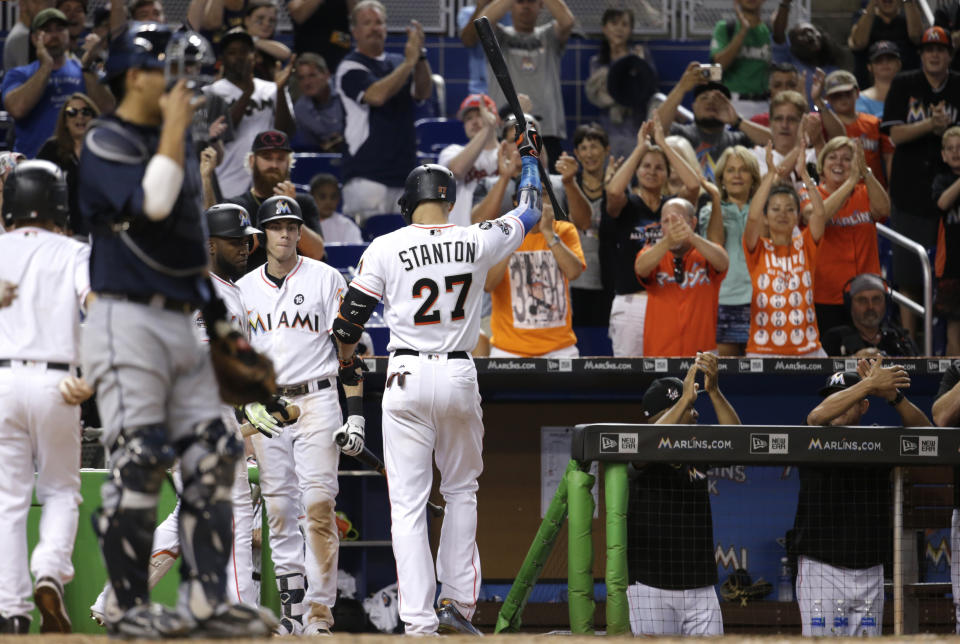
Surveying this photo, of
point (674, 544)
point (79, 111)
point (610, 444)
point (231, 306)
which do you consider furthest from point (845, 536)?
point (79, 111)

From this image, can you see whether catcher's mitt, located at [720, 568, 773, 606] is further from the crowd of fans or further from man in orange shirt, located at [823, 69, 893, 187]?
man in orange shirt, located at [823, 69, 893, 187]

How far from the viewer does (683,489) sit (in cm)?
648

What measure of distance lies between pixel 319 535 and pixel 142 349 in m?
2.99

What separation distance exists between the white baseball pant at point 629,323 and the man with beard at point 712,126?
186 cm

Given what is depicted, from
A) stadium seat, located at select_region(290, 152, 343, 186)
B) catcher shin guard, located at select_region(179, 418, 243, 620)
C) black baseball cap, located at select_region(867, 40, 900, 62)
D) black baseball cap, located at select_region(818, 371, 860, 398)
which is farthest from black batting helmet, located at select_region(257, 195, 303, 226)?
black baseball cap, located at select_region(867, 40, 900, 62)

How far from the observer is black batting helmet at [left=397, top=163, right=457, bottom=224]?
628cm

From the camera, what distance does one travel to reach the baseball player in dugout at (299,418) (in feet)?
21.8

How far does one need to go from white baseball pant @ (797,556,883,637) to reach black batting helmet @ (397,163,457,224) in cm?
269

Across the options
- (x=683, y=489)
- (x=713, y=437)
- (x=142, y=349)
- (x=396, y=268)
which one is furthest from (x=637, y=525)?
(x=142, y=349)

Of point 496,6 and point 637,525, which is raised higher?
point 496,6

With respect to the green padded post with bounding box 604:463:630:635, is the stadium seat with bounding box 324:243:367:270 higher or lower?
higher

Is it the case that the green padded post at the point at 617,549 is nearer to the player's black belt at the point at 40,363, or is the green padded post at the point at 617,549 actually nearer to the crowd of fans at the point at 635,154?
the crowd of fans at the point at 635,154

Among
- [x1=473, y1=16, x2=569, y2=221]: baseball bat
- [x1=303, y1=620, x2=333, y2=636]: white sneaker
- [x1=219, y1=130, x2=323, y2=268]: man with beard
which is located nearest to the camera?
[x1=303, y1=620, x2=333, y2=636]: white sneaker

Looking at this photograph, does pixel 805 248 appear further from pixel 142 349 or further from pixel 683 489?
pixel 142 349
